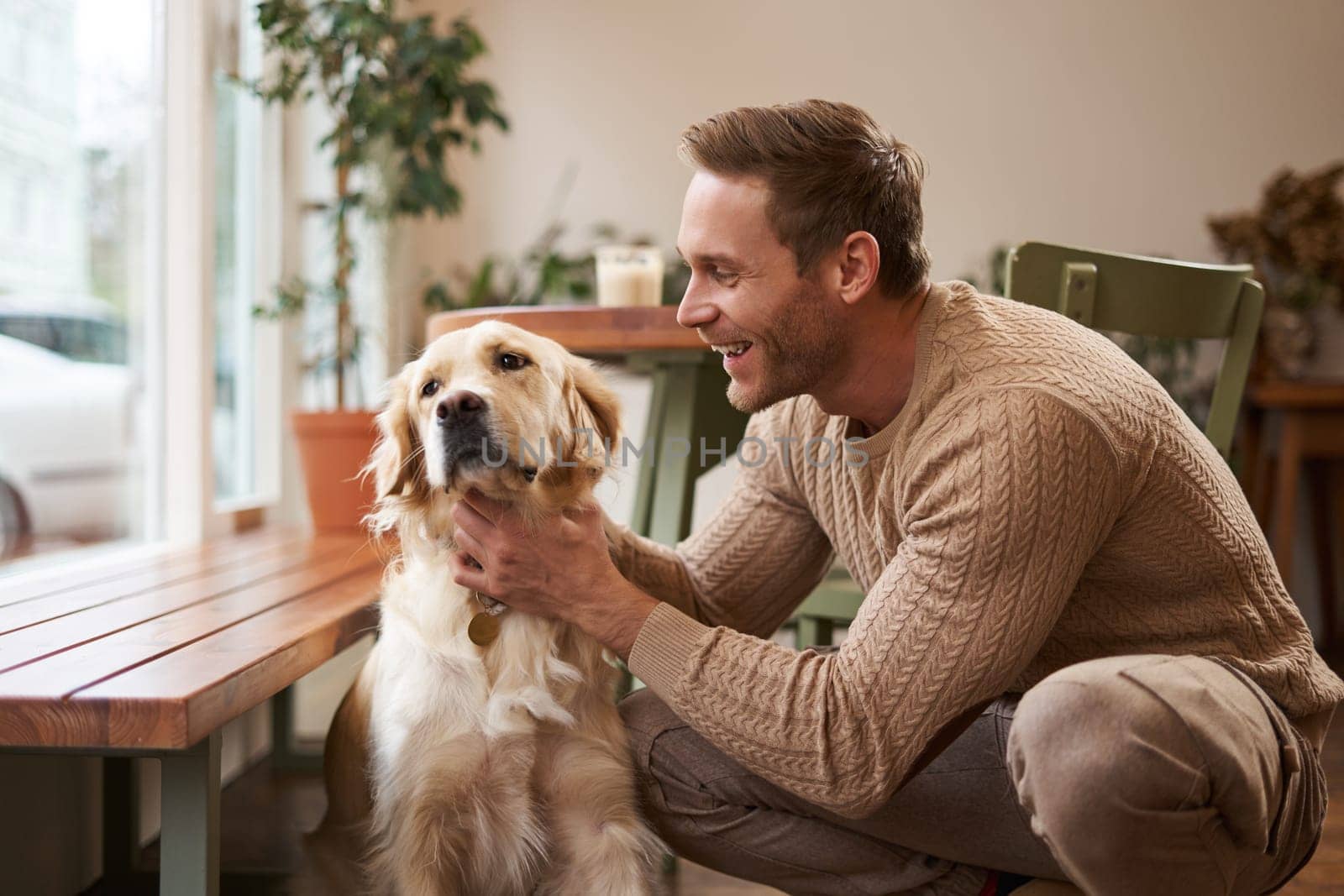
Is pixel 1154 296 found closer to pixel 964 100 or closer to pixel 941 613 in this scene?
pixel 941 613

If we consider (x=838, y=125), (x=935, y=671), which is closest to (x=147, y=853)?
(x=935, y=671)

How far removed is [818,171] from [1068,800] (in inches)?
28.5

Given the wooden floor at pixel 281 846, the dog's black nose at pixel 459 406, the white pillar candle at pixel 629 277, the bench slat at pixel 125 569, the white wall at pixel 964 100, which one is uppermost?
the white wall at pixel 964 100

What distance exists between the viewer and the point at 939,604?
1.15 metres

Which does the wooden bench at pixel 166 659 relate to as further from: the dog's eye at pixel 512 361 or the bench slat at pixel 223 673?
the dog's eye at pixel 512 361

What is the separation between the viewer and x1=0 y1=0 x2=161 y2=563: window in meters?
2.10

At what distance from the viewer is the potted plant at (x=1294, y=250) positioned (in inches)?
168

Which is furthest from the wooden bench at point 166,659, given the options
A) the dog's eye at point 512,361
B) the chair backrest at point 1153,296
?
the chair backrest at point 1153,296

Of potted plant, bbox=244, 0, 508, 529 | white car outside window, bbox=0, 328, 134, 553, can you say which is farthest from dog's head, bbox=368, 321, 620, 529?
potted plant, bbox=244, 0, 508, 529

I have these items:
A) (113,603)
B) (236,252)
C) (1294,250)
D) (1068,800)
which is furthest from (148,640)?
(1294,250)

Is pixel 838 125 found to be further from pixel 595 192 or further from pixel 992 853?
pixel 595 192

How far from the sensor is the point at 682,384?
78.8 inches

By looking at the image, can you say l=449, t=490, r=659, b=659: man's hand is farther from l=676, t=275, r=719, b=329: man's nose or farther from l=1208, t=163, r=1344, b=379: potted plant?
l=1208, t=163, r=1344, b=379: potted plant

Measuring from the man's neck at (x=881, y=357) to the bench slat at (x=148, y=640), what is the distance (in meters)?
0.85
